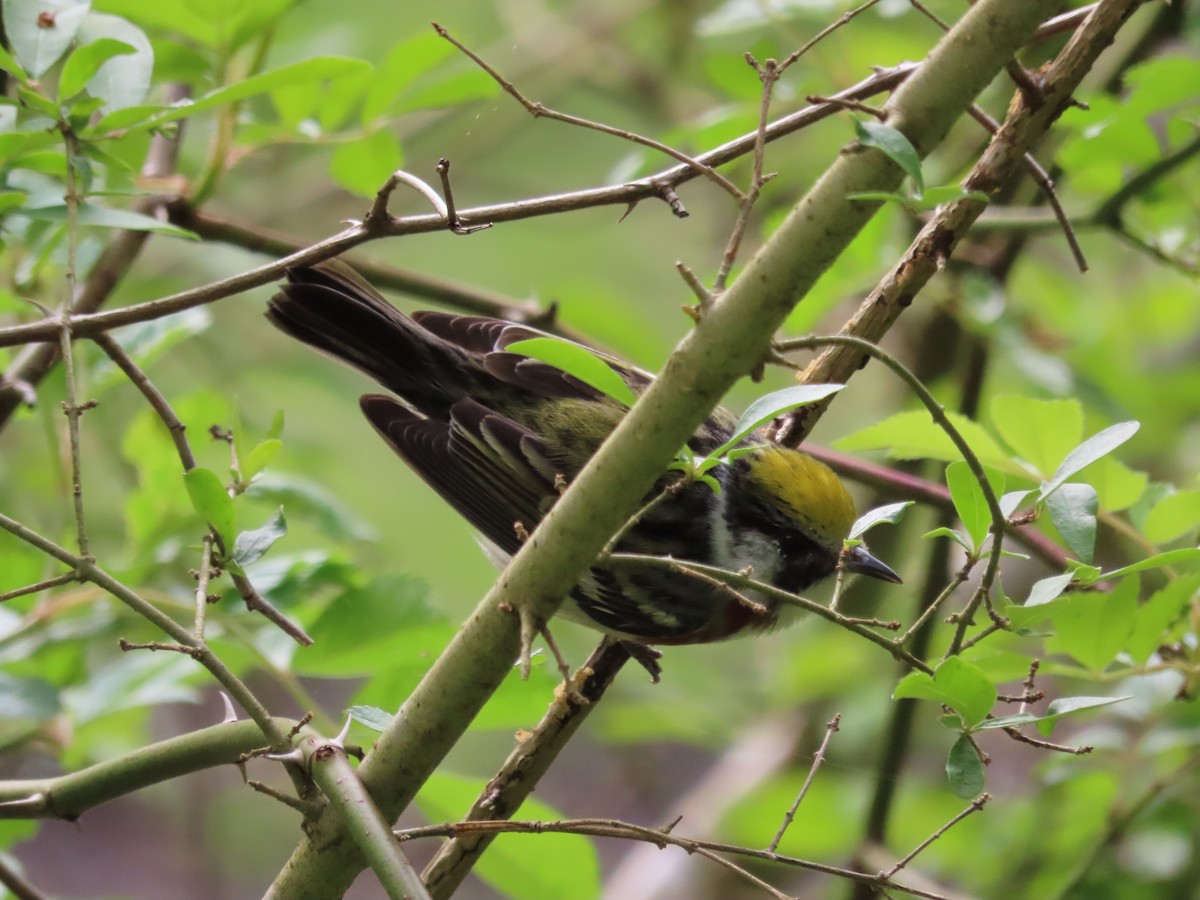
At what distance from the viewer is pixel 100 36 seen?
202cm

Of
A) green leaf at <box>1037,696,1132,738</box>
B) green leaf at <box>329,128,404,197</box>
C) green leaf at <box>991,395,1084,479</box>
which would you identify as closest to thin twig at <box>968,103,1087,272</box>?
green leaf at <box>991,395,1084,479</box>

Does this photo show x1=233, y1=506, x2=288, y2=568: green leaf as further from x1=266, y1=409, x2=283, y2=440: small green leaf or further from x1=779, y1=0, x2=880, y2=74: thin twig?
x1=779, y1=0, x2=880, y2=74: thin twig

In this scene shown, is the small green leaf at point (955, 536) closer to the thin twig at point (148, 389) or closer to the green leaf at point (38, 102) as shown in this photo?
the thin twig at point (148, 389)

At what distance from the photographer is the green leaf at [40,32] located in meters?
1.89

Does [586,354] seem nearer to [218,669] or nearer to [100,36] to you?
[218,669]

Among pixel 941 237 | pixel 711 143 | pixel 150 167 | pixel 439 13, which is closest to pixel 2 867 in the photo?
pixel 150 167

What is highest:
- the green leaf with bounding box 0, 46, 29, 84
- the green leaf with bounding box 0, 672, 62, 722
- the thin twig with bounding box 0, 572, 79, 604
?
the green leaf with bounding box 0, 46, 29, 84

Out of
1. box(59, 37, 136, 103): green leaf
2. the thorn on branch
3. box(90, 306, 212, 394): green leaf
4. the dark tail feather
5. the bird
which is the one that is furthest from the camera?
the dark tail feather

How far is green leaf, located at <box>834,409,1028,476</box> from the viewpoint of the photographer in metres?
1.99

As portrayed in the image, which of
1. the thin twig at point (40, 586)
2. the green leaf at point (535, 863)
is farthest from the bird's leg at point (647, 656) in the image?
the thin twig at point (40, 586)

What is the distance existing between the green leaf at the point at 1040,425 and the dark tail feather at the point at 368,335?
1533 mm

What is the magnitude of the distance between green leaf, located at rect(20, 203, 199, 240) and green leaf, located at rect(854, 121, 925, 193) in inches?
42.2

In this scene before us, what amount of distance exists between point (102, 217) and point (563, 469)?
131 cm

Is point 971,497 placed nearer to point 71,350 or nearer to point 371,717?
point 371,717
